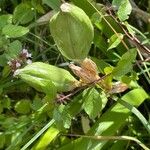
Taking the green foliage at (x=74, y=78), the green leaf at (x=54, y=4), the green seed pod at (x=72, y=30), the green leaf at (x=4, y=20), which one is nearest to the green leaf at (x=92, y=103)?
the green foliage at (x=74, y=78)

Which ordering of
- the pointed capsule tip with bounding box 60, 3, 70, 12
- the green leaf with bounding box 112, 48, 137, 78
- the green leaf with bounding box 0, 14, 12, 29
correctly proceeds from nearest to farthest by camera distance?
the pointed capsule tip with bounding box 60, 3, 70, 12, the green leaf with bounding box 112, 48, 137, 78, the green leaf with bounding box 0, 14, 12, 29

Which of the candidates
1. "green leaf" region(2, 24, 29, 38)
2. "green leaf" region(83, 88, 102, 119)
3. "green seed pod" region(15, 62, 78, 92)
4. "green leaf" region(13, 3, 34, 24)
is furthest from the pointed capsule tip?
"green leaf" region(13, 3, 34, 24)

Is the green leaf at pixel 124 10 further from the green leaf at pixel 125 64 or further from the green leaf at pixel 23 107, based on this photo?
the green leaf at pixel 23 107

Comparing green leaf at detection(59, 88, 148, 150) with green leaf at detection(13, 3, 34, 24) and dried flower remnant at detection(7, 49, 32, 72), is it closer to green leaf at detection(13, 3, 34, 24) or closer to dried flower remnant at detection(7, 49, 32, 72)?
dried flower remnant at detection(7, 49, 32, 72)

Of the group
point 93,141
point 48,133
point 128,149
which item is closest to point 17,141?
point 48,133

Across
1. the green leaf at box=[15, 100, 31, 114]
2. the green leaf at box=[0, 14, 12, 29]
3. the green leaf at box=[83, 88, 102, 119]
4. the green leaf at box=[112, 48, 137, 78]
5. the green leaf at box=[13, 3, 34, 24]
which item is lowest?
the green leaf at box=[15, 100, 31, 114]

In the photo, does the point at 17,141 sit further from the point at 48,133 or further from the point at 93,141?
the point at 93,141
